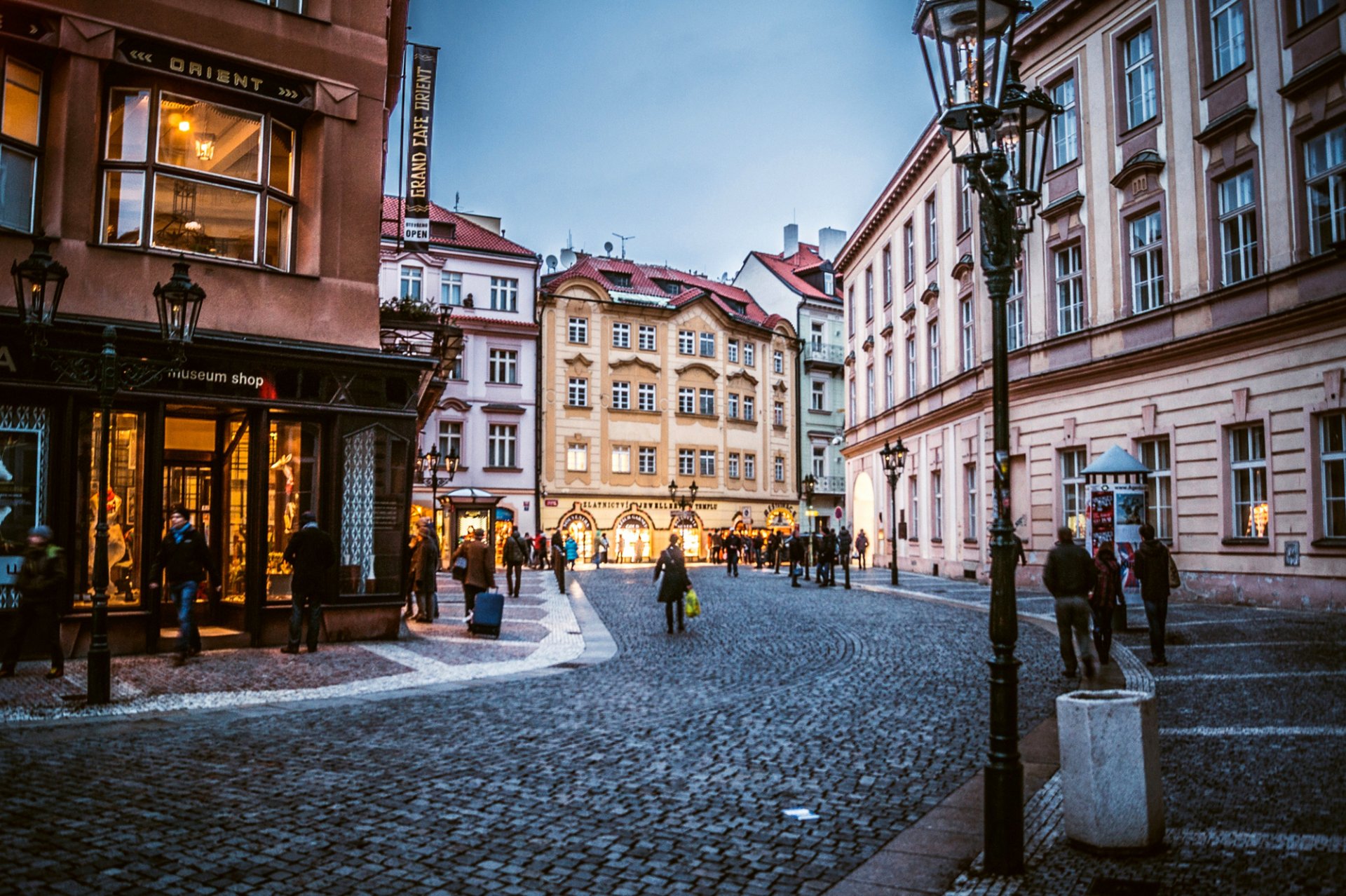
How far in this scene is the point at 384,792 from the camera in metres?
6.96

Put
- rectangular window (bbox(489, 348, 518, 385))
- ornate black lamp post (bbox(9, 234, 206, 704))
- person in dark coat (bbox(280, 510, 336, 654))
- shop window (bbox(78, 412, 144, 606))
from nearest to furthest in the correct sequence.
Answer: ornate black lamp post (bbox(9, 234, 206, 704)) < shop window (bbox(78, 412, 144, 606)) < person in dark coat (bbox(280, 510, 336, 654)) < rectangular window (bbox(489, 348, 518, 385))

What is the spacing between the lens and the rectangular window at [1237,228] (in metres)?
20.6

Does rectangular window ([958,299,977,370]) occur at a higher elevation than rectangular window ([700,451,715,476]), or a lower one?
higher

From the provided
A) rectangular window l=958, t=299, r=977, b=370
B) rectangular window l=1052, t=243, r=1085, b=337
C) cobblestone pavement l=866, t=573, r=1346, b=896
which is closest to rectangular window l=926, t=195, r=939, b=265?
rectangular window l=958, t=299, r=977, b=370

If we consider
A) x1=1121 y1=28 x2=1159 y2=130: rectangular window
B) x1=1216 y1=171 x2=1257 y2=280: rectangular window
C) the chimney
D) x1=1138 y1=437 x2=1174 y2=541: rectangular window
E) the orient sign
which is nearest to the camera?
the orient sign

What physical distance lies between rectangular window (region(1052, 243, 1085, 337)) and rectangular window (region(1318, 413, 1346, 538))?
771 centimetres

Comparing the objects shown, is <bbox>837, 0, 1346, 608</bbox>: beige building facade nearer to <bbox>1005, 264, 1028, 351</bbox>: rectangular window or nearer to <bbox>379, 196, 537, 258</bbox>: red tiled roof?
<bbox>1005, 264, 1028, 351</bbox>: rectangular window

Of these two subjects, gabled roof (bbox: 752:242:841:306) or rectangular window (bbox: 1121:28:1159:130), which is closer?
rectangular window (bbox: 1121:28:1159:130)

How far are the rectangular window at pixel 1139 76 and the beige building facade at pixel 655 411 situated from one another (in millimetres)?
32677

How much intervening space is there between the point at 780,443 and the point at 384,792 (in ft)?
188

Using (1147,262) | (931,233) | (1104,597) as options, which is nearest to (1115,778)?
(1104,597)

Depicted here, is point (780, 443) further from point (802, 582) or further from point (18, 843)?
point (18, 843)

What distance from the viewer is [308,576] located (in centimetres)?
1434

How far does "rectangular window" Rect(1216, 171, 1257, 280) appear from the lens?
2062 centimetres
